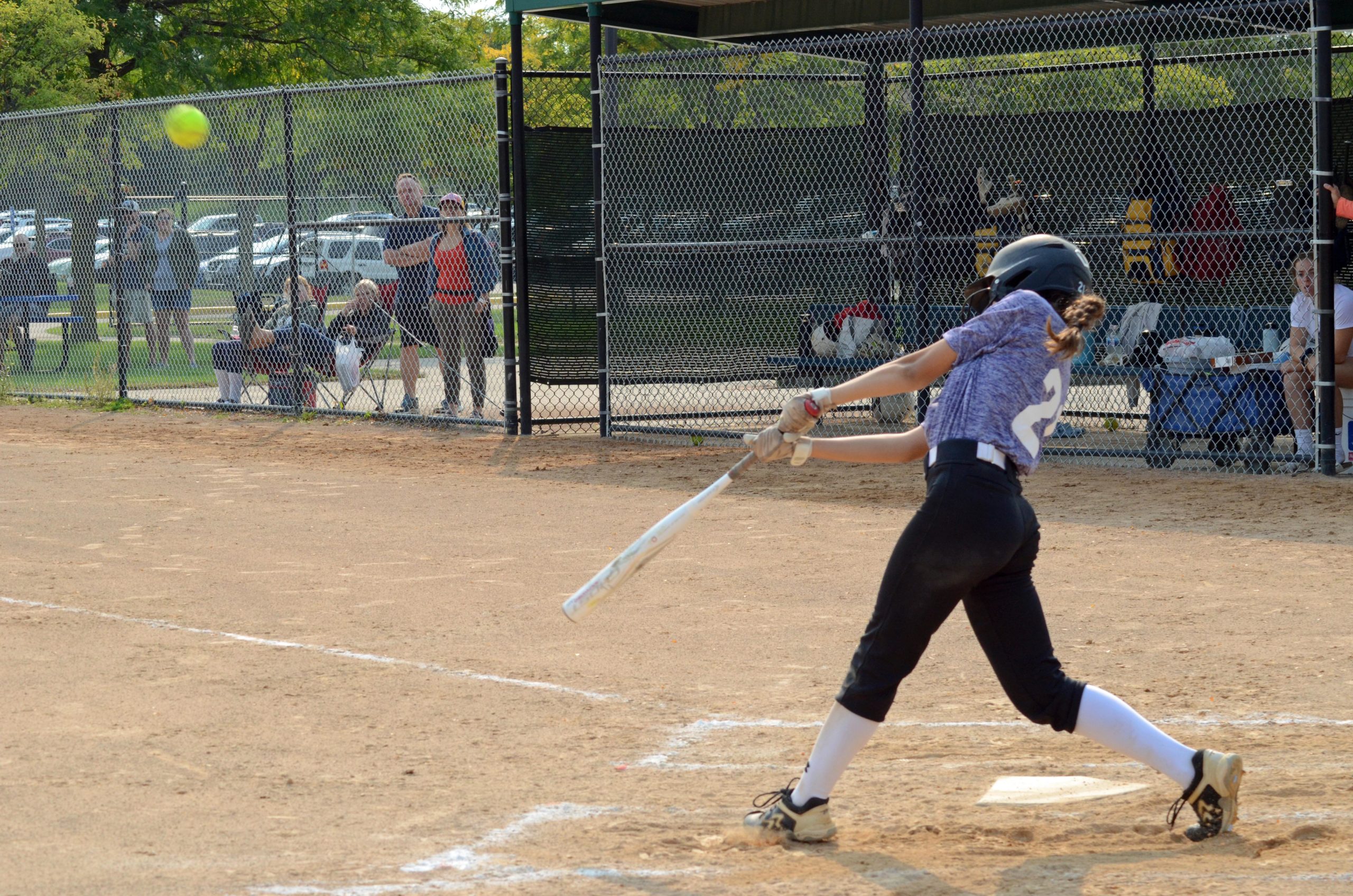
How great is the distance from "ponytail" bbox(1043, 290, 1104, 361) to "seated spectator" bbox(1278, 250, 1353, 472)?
6748 mm

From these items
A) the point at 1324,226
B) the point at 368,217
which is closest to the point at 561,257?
the point at 368,217

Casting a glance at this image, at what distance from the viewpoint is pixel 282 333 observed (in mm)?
14930

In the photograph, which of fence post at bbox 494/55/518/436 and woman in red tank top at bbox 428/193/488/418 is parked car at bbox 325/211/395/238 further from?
fence post at bbox 494/55/518/436

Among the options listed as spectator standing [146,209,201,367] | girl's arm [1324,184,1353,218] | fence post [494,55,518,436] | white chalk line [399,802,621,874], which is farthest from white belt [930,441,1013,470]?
spectator standing [146,209,201,367]

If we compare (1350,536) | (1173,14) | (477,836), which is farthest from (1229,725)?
(1173,14)

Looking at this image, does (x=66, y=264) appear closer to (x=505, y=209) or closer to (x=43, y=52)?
(x=43, y=52)

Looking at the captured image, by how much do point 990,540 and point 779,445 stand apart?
58 centimetres

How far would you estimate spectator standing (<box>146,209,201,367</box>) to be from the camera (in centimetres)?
1659

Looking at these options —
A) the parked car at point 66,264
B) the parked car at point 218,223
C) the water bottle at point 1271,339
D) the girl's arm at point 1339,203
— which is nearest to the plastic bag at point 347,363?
the parked car at point 218,223

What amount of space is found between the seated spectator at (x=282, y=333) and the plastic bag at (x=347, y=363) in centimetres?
10

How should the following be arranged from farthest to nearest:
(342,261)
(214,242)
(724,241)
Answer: (214,242) → (342,261) → (724,241)

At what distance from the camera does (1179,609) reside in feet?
22.9

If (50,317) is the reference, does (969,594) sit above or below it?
below

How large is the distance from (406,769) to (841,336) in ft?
28.2
